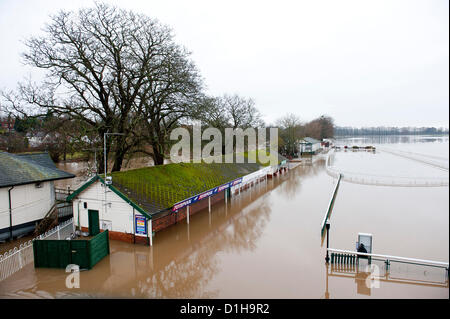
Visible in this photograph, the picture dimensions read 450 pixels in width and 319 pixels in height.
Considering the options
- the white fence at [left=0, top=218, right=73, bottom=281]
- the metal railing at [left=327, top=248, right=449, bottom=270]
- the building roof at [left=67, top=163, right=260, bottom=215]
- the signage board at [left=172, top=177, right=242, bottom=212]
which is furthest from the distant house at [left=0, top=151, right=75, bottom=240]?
the metal railing at [left=327, top=248, right=449, bottom=270]

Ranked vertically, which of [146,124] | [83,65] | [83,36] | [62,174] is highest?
[83,36]

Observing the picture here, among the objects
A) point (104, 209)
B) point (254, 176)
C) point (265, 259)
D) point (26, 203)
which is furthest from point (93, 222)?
point (254, 176)

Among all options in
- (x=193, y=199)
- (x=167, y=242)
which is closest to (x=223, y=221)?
(x=193, y=199)

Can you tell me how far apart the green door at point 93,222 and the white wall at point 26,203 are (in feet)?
10.4

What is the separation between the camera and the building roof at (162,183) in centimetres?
1094

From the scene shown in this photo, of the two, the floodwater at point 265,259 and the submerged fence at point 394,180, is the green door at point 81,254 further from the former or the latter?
the submerged fence at point 394,180

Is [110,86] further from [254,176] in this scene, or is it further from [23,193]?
[254,176]

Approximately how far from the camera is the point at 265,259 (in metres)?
9.41

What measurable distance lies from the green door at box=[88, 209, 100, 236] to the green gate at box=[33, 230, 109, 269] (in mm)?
2563

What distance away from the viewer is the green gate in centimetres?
859

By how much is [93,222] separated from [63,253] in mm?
2691
